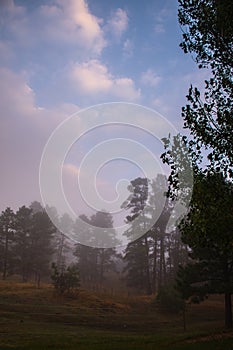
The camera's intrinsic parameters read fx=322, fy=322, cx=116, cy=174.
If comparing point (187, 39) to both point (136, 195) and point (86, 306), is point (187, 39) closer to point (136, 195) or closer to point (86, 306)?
point (86, 306)

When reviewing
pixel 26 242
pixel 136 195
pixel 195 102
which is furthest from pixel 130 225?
pixel 195 102

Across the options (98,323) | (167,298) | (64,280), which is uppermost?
(64,280)

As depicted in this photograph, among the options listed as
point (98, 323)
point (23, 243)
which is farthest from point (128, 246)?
point (98, 323)

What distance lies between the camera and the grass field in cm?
1802

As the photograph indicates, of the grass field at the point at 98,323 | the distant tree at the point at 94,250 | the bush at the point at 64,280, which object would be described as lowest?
the grass field at the point at 98,323

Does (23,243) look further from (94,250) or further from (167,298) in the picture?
(167,298)

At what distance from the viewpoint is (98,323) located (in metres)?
29.5

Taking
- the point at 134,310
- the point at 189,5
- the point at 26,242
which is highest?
the point at 189,5

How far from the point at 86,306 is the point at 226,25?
113ft

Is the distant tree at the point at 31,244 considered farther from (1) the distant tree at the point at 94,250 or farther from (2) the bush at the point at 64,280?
(2) the bush at the point at 64,280

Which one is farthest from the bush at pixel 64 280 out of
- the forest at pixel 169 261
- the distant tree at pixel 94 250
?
the distant tree at pixel 94 250

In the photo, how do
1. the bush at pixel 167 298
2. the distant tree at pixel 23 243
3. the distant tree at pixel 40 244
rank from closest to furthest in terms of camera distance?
the bush at pixel 167 298
the distant tree at pixel 23 243
the distant tree at pixel 40 244

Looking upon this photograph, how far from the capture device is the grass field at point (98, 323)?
1802 cm

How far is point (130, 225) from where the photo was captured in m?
50.9
